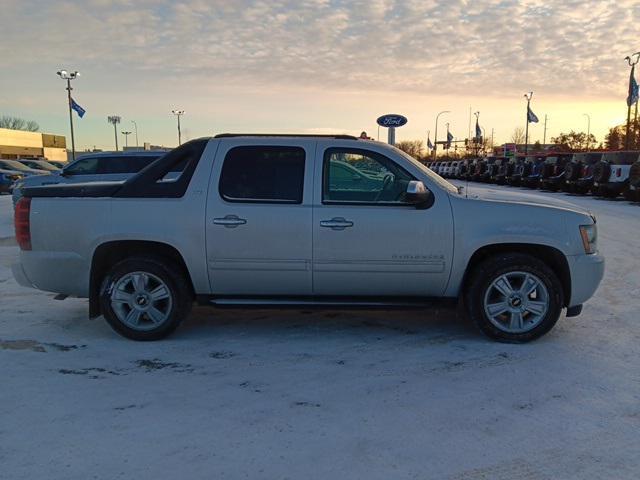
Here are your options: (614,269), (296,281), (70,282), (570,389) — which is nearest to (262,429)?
(296,281)

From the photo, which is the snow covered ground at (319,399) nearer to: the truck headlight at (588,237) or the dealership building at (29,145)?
the truck headlight at (588,237)

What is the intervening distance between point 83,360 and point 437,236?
3.11m

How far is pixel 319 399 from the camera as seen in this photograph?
3633mm

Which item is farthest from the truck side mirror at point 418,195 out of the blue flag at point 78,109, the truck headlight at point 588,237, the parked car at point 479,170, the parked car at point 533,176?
the blue flag at point 78,109

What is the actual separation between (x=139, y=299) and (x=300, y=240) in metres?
1.55

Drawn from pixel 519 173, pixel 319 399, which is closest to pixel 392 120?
pixel 319 399

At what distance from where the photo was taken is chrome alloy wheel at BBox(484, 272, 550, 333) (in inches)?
182

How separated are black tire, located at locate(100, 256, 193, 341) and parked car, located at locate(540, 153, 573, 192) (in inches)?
864

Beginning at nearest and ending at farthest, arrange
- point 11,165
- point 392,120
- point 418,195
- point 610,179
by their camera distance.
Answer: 1. point 418,195
2. point 392,120
3. point 610,179
4. point 11,165

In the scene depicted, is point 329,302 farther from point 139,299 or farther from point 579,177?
point 579,177

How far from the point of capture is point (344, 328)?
514cm

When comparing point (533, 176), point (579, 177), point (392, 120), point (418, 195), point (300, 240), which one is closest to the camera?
point (418, 195)

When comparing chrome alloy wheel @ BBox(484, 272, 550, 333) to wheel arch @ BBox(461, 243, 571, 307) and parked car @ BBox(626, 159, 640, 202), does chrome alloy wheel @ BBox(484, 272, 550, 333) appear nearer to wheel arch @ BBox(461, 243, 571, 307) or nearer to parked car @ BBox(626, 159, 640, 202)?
wheel arch @ BBox(461, 243, 571, 307)

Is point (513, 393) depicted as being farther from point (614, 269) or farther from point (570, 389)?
point (614, 269)
